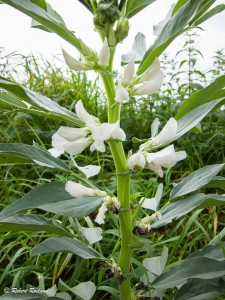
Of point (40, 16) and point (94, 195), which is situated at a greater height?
point (40, 16)

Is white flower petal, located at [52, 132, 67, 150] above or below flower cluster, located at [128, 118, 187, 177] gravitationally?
above

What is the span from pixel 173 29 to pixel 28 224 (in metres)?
0.40

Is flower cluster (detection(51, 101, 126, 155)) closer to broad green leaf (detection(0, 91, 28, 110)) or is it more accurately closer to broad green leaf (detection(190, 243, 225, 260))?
broad green leaf (detection(0, 91, 28, 110))

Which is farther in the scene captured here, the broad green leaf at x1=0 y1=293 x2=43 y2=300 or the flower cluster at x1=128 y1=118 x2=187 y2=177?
the broad green leaf at x1=0 y1=293 x2=43 y2=300

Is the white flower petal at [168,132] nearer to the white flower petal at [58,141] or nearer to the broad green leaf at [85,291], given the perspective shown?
the white flower petal at [58,141]

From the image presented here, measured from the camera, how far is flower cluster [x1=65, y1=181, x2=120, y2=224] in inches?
30.4

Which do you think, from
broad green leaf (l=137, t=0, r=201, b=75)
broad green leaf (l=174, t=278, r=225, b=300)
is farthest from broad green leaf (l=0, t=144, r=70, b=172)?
broad green leaf (l=174, t=278, r=225, b=300)

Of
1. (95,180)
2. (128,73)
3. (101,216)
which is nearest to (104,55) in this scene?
(128,73)

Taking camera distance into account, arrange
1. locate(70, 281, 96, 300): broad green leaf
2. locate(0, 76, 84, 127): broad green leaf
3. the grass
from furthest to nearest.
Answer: the grass < locate(70, 281, 96, 300): broad green leaf < locate(0, 76, 84, 127): broad green leaf

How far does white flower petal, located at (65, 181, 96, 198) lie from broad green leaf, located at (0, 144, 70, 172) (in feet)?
0.22

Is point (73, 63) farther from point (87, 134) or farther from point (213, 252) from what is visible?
point (213, 252)

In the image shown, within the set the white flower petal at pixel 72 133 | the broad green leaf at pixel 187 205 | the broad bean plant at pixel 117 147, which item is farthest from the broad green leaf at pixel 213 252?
the white flower petal at pixel 72 133

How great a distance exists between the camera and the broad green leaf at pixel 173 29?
2.45 feet

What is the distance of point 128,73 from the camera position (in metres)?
0.75
